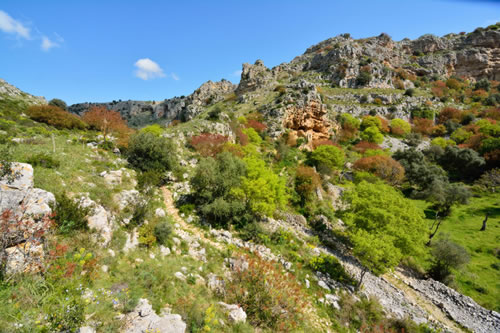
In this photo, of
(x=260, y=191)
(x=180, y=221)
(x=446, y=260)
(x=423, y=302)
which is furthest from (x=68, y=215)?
(x=446, y=260)

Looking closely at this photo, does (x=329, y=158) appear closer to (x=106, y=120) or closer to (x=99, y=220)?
(x=99, y=220)

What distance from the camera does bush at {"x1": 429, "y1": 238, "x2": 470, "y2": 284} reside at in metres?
14.3

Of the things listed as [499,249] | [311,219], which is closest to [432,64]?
[499,249]

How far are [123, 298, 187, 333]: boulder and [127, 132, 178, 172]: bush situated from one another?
44.2 feet

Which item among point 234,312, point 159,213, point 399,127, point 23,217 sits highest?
point 399,127

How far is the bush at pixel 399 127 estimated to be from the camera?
51878 mm

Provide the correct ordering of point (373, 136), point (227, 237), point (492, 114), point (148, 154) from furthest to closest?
point (492, 114) → point (373, 136) → point (148, 154) → point (227, 237)

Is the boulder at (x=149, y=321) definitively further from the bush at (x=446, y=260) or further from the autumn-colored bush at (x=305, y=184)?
the bush at (x=446, y=260)

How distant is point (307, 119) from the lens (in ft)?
132

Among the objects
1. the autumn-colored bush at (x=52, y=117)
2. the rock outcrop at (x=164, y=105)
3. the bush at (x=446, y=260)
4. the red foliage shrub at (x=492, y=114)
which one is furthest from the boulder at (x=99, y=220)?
the red foliage shrub at (x=492, y=114)

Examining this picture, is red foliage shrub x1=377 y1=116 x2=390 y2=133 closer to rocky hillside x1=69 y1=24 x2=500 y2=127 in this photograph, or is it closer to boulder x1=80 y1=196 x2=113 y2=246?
rocky hillside x1=69 y1=24 x2=500 y2=127

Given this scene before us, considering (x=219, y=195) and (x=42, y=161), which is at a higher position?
(x=42, y=161)

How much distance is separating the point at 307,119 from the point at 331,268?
108ft

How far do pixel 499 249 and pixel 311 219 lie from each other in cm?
1615
